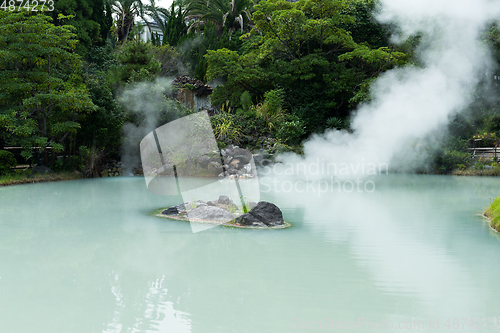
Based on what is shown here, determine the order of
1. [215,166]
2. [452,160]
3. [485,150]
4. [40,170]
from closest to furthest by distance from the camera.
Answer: [40,170], [215,166], [452,160], [485,150]

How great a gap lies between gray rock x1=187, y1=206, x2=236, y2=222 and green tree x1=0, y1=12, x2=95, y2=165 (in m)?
7.77

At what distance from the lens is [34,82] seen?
496 inches

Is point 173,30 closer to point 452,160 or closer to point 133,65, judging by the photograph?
point 133,65

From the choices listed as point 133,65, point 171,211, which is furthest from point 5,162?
point 171,211

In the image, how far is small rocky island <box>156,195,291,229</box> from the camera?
6074 mm

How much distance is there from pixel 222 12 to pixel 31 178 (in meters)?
19.3

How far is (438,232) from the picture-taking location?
18.6 ft

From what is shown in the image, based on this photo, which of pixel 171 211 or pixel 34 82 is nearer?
pixel 171 211

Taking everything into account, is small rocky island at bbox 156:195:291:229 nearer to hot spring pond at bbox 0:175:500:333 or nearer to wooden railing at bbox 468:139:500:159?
hot spring pond at bbox 0:175:500:333

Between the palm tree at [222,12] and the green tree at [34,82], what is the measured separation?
1525 centimetres

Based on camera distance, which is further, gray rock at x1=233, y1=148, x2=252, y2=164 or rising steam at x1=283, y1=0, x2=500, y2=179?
rising steam at x1=283, y1=0, x2=500, y2=179

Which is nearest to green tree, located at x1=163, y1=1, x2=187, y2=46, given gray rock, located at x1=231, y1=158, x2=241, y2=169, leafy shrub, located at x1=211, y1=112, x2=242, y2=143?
leafy shrub, located at x1=211, y1=112, x2=242, y2=143

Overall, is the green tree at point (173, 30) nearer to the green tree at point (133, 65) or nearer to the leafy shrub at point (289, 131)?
the green tree at point (133, 65)

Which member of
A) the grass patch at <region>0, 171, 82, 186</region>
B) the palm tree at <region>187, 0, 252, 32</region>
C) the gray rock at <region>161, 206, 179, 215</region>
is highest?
the palm tree at <region>187, 0, 252, 32</region>
